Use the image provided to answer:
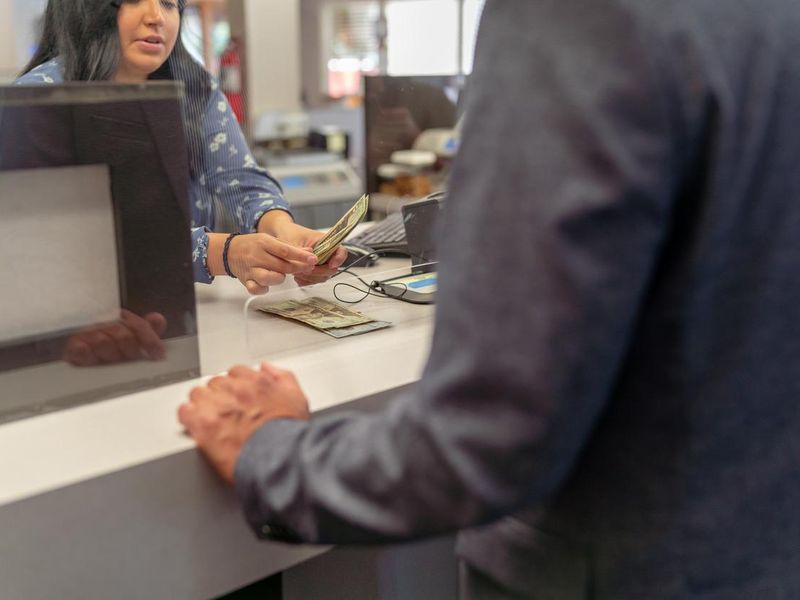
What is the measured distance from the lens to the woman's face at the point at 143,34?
1459 millimetres

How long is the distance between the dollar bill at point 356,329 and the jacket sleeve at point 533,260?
1.74 ft

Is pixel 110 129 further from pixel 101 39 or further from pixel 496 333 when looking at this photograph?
pixel 101 39

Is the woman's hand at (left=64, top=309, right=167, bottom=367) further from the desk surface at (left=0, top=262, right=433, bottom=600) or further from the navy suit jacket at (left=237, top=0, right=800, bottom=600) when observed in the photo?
the navy suit jacket at (left=237, top=0, right=800, bottom=600)

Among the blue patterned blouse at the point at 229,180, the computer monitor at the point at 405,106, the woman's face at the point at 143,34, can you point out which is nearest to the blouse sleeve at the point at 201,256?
the blue patterned blouse at the point at 229,180

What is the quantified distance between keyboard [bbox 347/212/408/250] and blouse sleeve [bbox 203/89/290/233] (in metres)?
0.17

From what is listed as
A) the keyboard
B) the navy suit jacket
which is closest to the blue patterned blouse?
the keyboard

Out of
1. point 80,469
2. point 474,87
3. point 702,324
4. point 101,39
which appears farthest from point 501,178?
point 101,39

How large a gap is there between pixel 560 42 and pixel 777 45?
6.5 inches

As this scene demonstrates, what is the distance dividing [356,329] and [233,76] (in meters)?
3.56

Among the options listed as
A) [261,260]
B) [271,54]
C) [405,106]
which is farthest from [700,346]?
[271,54]

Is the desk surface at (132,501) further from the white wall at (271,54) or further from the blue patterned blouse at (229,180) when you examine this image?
the white wall at (271,54)

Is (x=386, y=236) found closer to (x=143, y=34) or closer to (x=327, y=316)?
(x=327, y=316)

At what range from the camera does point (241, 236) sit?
1.34 metres

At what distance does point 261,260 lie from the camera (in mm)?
1282
